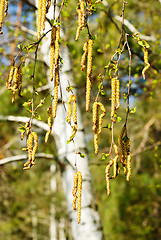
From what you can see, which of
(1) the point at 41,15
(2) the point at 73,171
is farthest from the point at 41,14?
(2) the point at 73,171

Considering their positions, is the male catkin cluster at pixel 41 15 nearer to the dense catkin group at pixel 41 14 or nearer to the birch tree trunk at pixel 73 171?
the dense catkin group at pixel 41 14

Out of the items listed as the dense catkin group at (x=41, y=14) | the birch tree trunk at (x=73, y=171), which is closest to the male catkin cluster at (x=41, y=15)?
the dense catkin group at (x=41, y=14)

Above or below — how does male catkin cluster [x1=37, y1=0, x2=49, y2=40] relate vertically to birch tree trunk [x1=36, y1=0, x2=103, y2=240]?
above

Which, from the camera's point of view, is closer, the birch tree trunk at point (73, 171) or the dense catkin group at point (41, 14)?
the dense catkin group at point (41, 14)

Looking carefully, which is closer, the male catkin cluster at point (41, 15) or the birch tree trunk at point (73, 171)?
the male catkin cluster at point (41, 15)

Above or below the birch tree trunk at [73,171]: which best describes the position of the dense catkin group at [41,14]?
above

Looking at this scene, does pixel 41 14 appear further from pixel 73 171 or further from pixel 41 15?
pixel 73 171

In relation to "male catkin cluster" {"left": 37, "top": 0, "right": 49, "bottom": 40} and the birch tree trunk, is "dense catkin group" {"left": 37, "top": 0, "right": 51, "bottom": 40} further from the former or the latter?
the birch tree trunk

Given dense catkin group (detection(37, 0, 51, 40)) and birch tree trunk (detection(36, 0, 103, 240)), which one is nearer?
dense catkin group (detection(37, 0, 51, 40))

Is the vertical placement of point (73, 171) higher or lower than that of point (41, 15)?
lower

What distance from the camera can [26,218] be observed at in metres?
9.37

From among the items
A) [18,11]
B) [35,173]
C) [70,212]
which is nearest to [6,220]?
[35,173]

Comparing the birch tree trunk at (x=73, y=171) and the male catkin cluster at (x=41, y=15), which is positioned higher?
the male catkin cluster at (x=41, y=15)

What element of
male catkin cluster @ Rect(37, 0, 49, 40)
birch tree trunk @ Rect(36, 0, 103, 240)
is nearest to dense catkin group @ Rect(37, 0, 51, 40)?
male catkin cluster @ Rect(37, 0, 49, 40)
